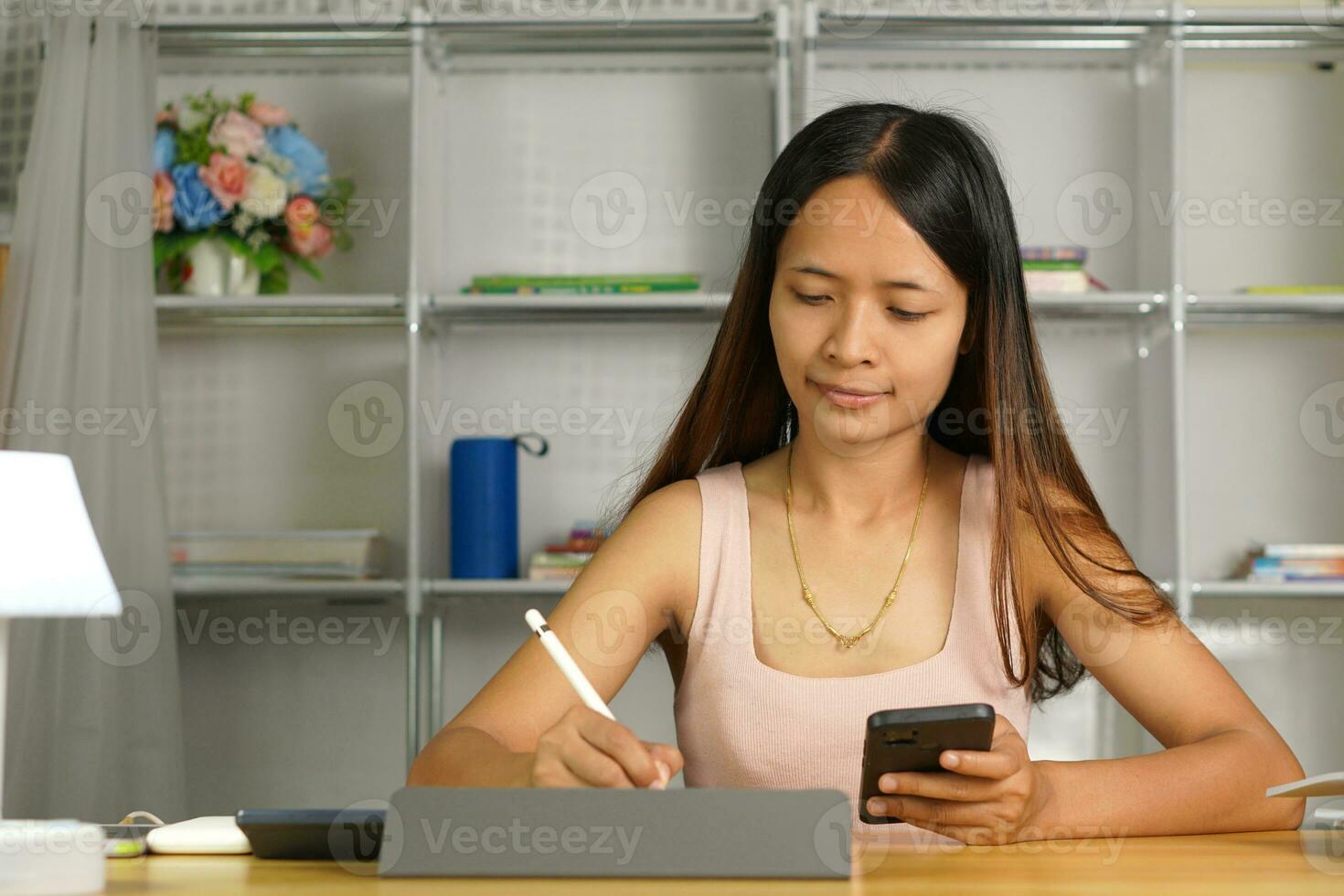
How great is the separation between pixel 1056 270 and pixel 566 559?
42.7 inches

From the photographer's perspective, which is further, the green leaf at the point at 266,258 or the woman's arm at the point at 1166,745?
the green leaf at the point at 266,258

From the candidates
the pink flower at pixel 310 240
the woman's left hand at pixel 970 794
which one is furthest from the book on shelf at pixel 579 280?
the woman's left hand at pixel 970 794

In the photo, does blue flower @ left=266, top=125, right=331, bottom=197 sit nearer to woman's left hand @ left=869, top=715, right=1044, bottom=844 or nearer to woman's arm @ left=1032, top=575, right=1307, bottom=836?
woman's arm @ left=1032, top=575, right=1307, bottom=836

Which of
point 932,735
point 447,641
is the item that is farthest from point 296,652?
point 932,735

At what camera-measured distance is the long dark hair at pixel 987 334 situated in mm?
1393

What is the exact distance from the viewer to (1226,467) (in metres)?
2.93

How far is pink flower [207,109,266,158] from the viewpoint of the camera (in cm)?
269

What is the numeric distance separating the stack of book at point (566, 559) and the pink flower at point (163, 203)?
96 centimetres

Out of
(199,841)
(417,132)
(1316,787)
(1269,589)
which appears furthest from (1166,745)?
(417,132)

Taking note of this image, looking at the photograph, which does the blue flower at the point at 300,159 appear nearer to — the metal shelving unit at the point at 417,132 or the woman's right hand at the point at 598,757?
the metal shelving unit at the point at 417,132

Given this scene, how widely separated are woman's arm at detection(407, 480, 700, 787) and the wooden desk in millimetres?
159

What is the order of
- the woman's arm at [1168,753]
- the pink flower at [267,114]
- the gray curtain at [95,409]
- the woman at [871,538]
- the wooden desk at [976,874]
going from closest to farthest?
the wooden desk at [976,874] → the woman's arm at [1168,753] → the woman at [871,538] → the gray curtain at [95,409] → the pink flower at [267,114]

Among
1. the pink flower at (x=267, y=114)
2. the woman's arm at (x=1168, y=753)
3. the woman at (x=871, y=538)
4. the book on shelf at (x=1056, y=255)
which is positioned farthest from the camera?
the pink flower at (x=267, y=114)

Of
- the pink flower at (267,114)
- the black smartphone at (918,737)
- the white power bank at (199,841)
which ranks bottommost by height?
the white power bank at (199,841)
